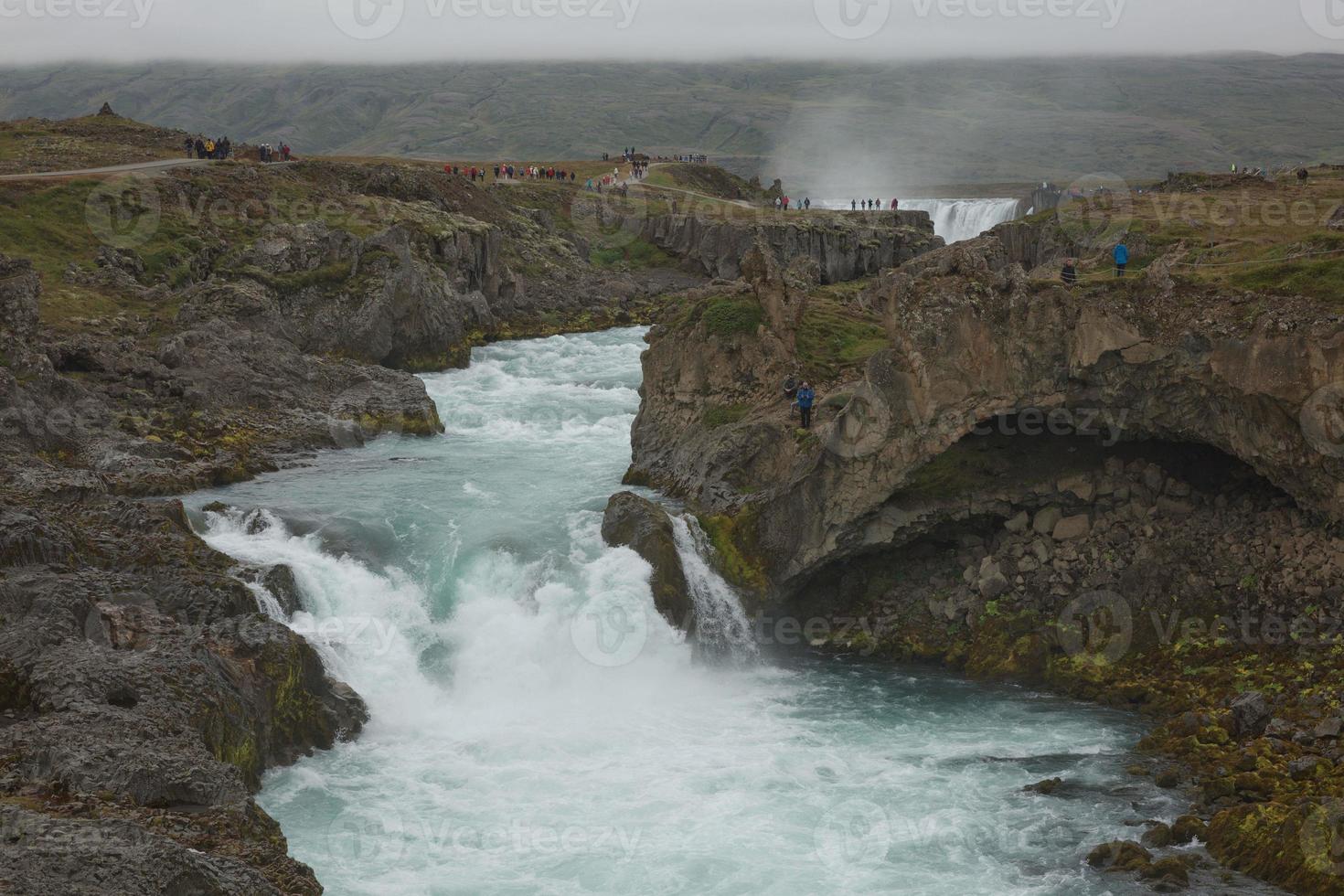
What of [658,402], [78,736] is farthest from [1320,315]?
[78,736]

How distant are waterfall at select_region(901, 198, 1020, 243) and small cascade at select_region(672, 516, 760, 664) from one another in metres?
63.6

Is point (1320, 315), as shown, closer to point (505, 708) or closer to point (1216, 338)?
point (1216, 338)

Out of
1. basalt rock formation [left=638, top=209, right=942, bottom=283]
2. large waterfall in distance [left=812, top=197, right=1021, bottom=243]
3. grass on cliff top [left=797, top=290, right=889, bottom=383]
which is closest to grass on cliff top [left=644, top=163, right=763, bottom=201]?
basalt rock formation [left=638, top=209, right=942, bottom=283]

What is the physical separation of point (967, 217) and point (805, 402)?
226 ft

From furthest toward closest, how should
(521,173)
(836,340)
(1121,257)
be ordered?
(521,173), (836,340), (1121,257)

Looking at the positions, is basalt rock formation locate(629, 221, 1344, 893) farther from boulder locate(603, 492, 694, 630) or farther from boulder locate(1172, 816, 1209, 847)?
boulder locate(1172, 816, 1209, 847)

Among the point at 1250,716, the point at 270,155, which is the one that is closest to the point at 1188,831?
the point at 1250,716

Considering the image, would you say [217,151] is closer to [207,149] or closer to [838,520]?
[207,149]

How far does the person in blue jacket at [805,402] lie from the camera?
3781cm

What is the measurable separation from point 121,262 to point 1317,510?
49.8 meters

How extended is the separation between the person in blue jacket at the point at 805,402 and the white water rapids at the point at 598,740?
467 centimetres

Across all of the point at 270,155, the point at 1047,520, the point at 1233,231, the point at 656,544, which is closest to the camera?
the point at 656,544

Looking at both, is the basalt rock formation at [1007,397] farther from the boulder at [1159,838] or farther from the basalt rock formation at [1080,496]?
the boulder at [1159,838]

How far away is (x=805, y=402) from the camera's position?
37.9m
